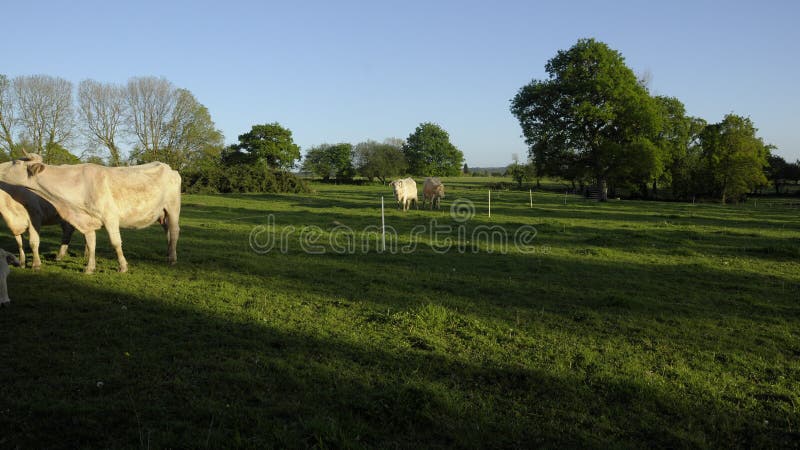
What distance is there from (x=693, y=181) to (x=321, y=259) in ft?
164

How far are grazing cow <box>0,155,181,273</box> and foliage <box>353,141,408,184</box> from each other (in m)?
66.9

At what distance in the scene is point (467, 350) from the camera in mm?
6078

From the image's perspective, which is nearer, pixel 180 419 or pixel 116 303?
pixel 180 419

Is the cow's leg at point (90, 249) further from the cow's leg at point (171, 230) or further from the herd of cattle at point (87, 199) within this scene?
the cow's leg at point (171, 230)

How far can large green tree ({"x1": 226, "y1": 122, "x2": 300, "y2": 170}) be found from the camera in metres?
68.6

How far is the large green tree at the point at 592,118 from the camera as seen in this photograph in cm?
3644

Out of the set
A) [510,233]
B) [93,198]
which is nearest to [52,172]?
[93,198]

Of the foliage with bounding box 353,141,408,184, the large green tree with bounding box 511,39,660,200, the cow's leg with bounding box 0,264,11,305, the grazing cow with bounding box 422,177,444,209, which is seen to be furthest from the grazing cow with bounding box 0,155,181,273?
the foliage with bounding box 353,141,408,184

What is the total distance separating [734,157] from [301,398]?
54.9 meters

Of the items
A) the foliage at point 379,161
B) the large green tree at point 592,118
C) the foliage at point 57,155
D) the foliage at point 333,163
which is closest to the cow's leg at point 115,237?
the large green tree at point 592,118

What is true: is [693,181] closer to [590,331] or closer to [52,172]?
[590,331]

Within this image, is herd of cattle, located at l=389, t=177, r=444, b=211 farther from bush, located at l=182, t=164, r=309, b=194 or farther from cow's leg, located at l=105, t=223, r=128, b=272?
bush, located at l=182, t=164, r=309, b=194

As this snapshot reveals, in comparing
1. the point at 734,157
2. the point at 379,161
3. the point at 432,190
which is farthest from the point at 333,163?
the point at 734,157

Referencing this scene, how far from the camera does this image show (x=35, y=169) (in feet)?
29.2
